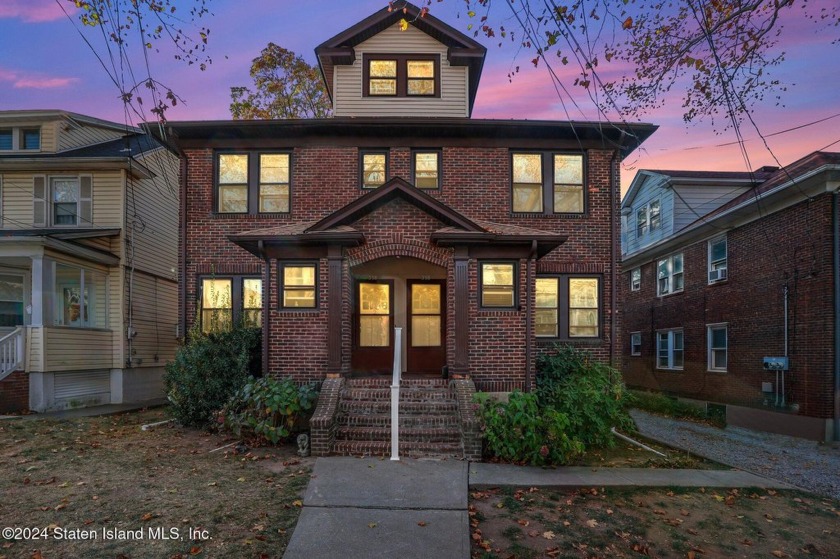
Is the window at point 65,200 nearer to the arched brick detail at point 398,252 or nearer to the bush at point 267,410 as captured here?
the bush at point 267,410

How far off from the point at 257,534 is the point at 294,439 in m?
3.58

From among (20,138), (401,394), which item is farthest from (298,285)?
(20,138)

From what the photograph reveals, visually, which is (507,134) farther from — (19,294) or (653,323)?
(19,294)

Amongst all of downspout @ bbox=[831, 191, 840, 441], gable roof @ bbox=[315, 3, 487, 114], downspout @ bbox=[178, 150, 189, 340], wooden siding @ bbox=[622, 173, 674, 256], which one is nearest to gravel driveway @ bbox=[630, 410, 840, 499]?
downspout @ bbox=[831, 191, 840, 441]

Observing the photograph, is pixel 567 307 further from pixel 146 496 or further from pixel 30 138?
pixel 30 138

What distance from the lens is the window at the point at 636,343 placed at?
2089cm

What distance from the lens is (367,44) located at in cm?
1307

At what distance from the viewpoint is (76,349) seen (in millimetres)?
13414

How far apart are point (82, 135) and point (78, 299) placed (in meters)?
6.14

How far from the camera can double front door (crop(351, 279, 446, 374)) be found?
37.4ft

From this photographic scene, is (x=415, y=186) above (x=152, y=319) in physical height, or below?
above

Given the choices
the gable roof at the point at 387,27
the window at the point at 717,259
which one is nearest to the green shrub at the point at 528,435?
the gable roof at the point at 387,27

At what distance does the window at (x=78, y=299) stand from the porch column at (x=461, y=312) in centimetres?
1143

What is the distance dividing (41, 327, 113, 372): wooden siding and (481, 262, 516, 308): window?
1114 centimetres
